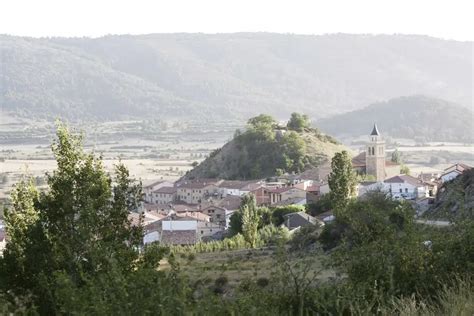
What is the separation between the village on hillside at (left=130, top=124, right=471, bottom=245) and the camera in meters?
57.4

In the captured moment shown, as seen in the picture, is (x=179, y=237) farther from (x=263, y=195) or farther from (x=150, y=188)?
(x=150, y=188)

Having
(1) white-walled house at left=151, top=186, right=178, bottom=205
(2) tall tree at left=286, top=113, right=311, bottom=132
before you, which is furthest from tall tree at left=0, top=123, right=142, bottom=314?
(2) tall tree at left=286, top=113, right=311, bottom=132

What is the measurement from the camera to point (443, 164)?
472ft

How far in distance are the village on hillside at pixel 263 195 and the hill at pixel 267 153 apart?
5.23 m

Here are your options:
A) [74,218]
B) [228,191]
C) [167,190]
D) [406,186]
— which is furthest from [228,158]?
[74,218]

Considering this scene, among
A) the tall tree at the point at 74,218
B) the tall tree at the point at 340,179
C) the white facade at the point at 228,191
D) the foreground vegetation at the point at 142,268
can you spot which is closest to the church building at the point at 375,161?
the white facade at the point at 228,191

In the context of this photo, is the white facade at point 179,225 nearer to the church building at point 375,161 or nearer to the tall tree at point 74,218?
the church building at point 375,161

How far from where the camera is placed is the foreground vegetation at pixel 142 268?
8695 mm

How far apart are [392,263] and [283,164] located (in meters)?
86.6

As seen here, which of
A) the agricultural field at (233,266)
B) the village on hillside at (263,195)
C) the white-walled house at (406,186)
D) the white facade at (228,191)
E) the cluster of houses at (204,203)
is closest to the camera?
the agricultural field at (233,266)

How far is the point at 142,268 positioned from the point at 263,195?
6401cm

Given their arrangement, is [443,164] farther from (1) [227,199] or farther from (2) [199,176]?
(1) [227,199]

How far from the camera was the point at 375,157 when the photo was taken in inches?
3361

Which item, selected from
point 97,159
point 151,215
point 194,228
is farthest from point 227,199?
point 97,159
